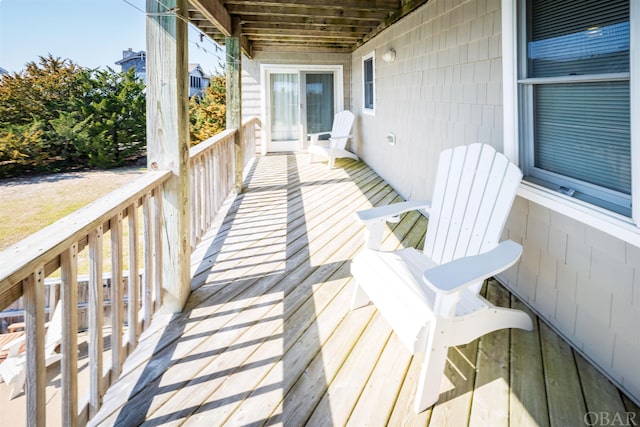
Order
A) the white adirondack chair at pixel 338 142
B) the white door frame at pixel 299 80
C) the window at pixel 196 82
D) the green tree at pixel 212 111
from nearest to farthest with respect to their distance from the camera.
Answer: the white adirondack chair at pixel 338 142 < the white door frame at pixel 299 80 < the green tree at pixel 212 111 < the window at pixel 196 82

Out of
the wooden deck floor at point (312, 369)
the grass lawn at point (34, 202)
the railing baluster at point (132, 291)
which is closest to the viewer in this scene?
the wooden deck floor at point (312, 369)

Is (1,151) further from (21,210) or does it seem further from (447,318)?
(447,318)

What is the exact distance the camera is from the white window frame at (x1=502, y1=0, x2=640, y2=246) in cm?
145

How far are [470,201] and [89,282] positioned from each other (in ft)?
6.05

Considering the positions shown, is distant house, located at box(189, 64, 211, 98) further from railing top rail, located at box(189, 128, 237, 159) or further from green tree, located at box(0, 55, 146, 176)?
railing top rail, located at box(189, 128, 237, 159)

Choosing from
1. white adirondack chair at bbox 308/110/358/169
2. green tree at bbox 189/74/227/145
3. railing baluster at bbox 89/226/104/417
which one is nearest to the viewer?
railing baluster at bbox 89/226/104/417

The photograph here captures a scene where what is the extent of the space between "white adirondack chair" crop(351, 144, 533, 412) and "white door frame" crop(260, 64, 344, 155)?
671cm

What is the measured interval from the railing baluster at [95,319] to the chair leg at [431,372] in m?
1.23

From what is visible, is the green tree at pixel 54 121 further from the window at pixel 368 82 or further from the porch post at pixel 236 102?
the window at pixel 368 82

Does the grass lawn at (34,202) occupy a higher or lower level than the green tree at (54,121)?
lower

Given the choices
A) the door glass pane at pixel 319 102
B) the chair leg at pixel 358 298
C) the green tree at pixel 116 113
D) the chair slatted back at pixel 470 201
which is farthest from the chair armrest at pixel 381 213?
the door glass pane at pixel 319 102

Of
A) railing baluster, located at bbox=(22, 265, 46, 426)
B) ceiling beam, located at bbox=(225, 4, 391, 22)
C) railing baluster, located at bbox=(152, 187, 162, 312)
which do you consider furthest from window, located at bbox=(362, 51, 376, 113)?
railing baluster, located at bbox=(22, 265, 46, 426)

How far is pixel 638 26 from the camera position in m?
1.40

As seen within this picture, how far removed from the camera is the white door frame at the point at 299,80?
28.1 feet
